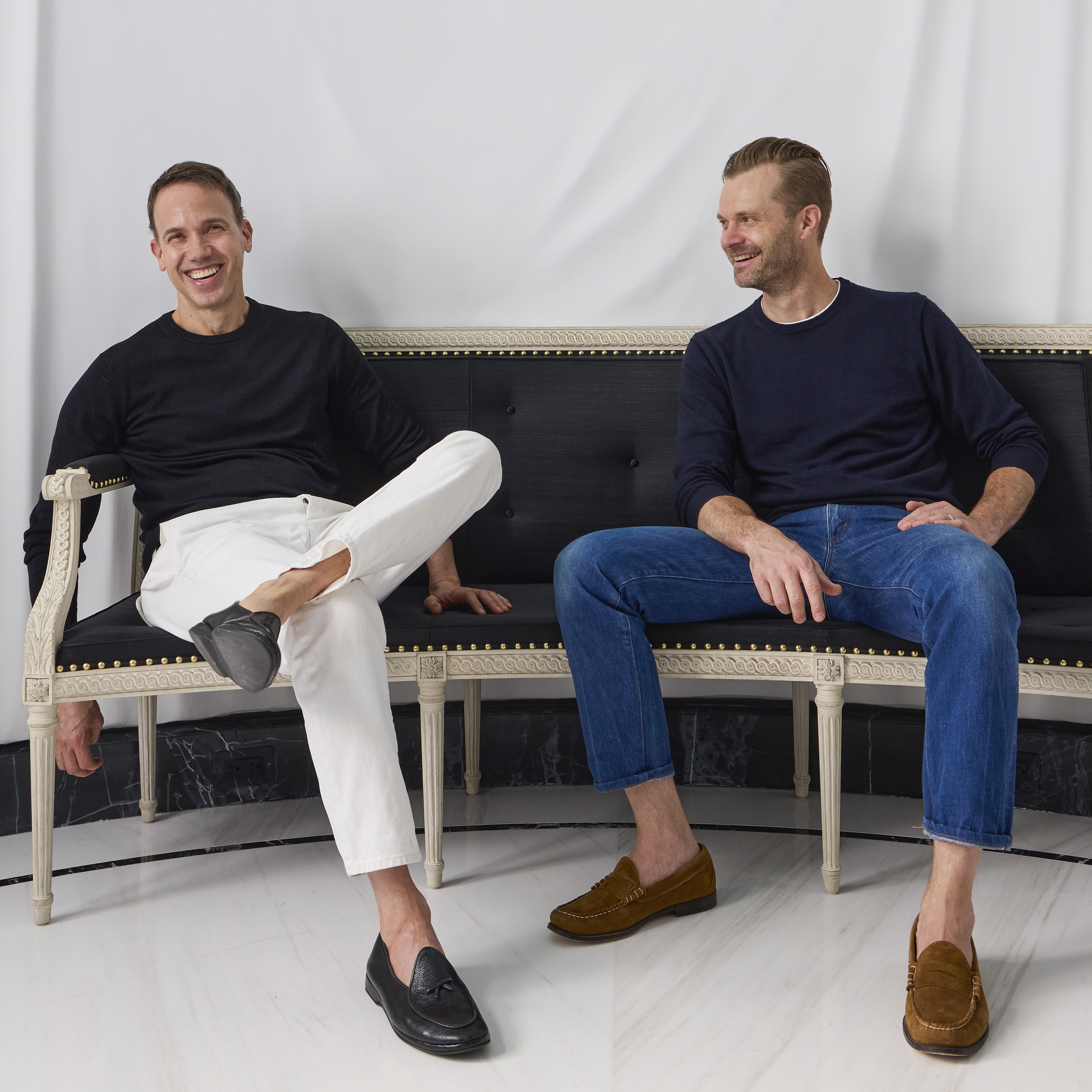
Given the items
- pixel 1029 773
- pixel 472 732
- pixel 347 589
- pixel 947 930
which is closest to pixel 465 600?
pixel 347 589

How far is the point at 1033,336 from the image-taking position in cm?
219

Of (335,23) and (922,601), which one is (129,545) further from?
(922,601)

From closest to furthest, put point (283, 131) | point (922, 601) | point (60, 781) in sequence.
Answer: point (922, 601) < point (60, 781) < point (283, 131)

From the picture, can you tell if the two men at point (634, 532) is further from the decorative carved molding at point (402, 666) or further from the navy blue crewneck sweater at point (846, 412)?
the decorative carved molding at point (402, 666)

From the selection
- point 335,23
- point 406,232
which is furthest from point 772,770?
point 335,23

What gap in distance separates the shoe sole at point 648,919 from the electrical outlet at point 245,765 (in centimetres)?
95

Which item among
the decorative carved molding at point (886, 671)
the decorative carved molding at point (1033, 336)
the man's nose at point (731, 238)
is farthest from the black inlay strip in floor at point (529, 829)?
the man's nose at point (731, 238)

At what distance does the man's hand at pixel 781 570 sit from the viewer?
1.64 metres

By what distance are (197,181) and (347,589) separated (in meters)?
0.99

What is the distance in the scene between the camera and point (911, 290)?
2.39m

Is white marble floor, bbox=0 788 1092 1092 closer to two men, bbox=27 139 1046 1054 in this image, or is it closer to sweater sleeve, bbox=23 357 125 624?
two men, bbox=27 139 1046 1054

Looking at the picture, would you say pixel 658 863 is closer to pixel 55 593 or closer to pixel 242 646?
pixel 242 646

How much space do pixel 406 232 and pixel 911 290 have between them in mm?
1184

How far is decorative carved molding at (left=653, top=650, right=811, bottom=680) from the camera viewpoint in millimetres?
1738
